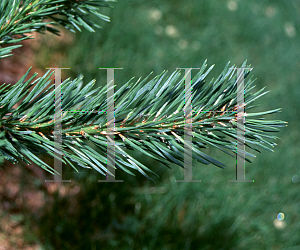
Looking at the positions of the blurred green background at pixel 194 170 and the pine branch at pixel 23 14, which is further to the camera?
the blurred green background at pixel 194 170

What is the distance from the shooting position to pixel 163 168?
3.57 ft

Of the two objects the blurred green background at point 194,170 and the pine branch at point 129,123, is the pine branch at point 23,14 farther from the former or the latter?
the blurred green background at point 194,170

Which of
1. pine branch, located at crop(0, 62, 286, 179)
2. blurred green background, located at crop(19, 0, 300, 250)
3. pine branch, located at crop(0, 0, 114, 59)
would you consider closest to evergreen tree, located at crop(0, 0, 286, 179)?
pine branch, located at crop(0, 62, 286, 179)

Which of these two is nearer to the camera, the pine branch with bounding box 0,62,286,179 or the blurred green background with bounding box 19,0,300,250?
the pine branch with bounding box 0,62,286,179

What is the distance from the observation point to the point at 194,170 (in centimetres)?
110

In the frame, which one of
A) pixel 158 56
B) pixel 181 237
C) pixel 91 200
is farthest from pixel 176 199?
pixel 158 56

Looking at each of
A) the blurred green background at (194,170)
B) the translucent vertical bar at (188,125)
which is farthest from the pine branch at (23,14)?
the blurred green background at (194,170)

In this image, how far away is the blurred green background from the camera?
0.87 metres

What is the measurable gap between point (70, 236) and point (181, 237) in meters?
0.35

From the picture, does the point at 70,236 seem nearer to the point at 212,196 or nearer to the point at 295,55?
the point at 212,196

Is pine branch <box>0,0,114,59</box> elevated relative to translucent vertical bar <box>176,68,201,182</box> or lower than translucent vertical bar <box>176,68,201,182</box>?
elevated

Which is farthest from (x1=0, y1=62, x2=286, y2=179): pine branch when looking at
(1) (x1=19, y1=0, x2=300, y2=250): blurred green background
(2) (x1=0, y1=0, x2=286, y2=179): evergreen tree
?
(1) (x1=19, y1=0, x2=300, y2=250): blurred green background

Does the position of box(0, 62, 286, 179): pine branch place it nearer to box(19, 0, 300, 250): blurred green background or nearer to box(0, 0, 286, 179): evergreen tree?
box(0, 0, 286, 179): evergreen tree

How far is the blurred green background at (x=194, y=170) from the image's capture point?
87 cm
